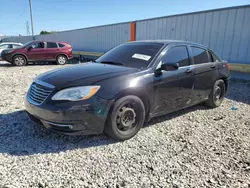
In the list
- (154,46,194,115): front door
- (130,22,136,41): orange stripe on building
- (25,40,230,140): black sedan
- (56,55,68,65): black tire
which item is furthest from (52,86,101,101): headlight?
(56,55,68,65): black tire

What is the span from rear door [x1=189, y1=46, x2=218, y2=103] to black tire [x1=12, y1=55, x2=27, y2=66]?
10.7 meters

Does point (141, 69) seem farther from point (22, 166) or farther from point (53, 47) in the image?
point (53, 47)

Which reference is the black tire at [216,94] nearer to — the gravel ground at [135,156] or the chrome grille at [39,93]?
the gravel ground at [135,156]

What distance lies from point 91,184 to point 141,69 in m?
1.82

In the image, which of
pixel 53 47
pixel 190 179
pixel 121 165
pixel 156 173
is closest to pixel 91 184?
pixel 121 165

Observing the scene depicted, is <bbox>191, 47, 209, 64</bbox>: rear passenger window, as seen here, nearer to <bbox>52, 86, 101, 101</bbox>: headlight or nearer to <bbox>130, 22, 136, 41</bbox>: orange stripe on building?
<bbox>52, 86, 101, 101</bbox>: headlight

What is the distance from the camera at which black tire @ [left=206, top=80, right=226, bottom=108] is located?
4491 mm

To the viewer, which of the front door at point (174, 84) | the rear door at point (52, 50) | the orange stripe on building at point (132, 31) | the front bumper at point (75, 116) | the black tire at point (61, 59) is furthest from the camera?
the black tire at point (61, 59)

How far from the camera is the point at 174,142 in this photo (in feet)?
9.95

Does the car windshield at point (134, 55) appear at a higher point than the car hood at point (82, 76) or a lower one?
higher

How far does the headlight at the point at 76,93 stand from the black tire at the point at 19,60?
1056 centimetres

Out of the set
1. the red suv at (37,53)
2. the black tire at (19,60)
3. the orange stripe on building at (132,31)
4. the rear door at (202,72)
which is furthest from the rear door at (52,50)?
the rear door at (202,72)

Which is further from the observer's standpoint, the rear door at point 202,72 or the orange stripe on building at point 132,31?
the orange stripe on building at point 132,31

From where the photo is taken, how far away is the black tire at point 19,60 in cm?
1139
